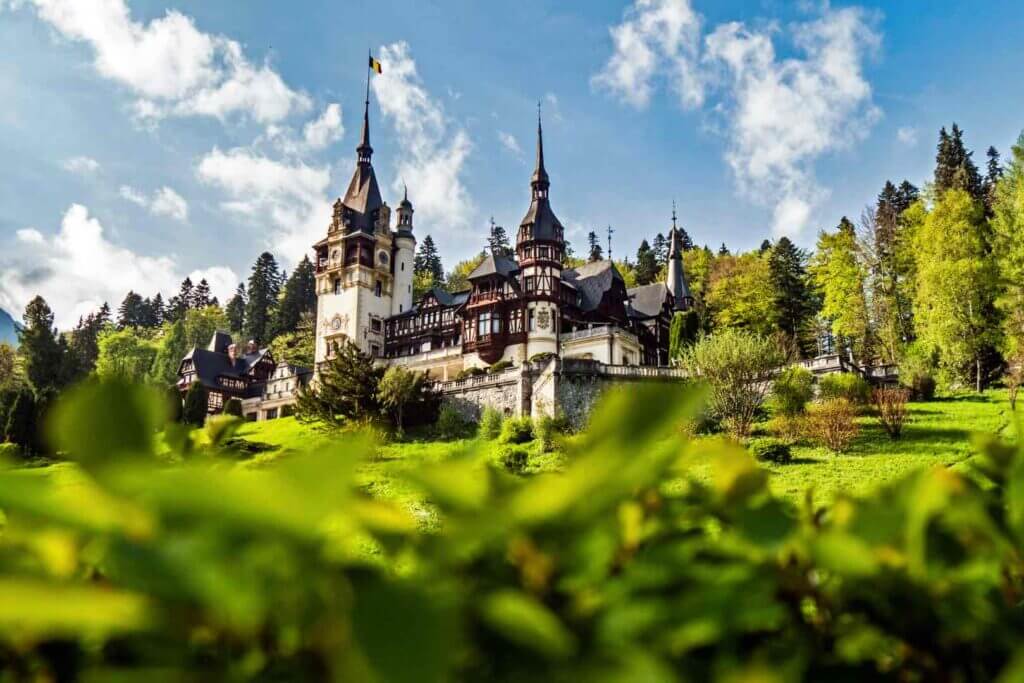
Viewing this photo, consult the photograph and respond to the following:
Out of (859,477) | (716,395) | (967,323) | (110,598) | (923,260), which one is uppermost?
(923,260)

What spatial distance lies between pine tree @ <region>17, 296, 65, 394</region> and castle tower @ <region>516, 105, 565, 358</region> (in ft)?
107

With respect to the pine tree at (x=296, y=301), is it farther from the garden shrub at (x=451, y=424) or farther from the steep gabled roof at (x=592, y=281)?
the garden shrub at (x=451, y=424)

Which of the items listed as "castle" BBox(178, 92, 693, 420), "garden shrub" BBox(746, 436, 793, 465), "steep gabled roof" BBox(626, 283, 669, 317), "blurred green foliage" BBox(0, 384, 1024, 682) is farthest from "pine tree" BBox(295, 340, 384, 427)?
"blurred green foliage" BBox(0, 384, 1024, 682)

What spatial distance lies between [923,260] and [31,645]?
140 ft

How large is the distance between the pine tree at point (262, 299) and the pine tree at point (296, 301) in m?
1.91

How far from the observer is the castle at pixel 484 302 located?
129 feet

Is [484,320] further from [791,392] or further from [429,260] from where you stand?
[429,260]

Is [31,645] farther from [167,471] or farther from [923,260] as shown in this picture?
[923,260]

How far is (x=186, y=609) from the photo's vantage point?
47cm

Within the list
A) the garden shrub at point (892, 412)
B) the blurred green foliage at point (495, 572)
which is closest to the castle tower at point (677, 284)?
the garden shrub at point (892, 412)

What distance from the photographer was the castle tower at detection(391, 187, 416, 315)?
50031mm

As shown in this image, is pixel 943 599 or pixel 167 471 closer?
pixel 167 471

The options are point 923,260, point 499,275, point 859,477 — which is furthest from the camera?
point 499,275

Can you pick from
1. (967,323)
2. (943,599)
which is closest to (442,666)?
(943,599)
